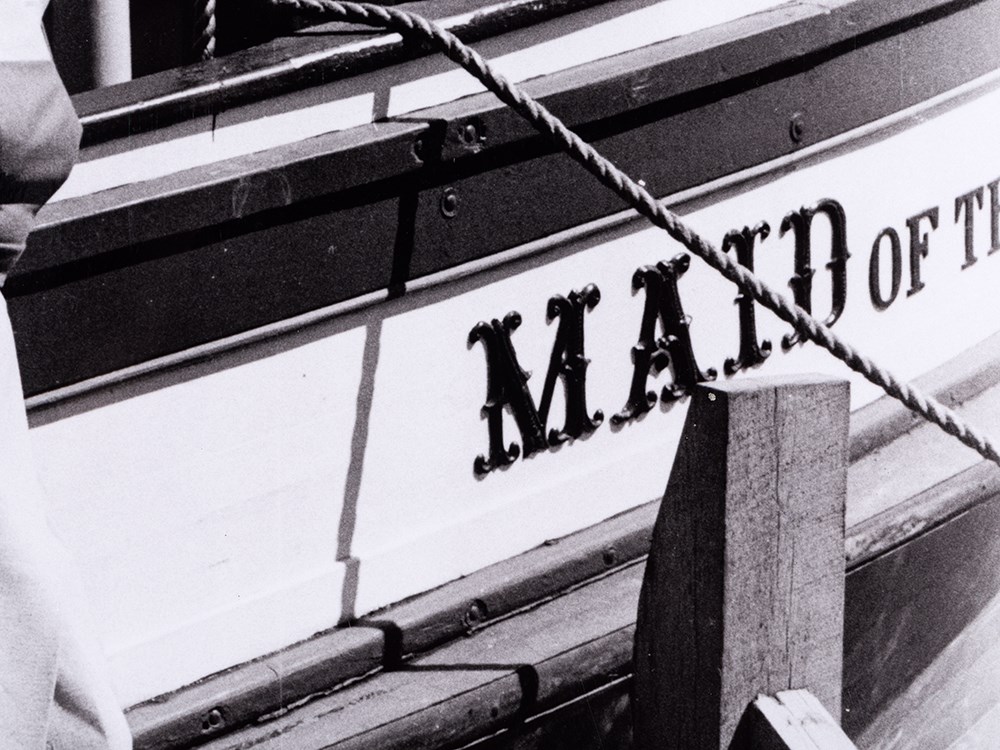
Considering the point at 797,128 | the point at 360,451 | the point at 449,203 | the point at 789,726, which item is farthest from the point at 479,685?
the point at 797,128

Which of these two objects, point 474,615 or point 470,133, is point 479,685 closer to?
point 474,615

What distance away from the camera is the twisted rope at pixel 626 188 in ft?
5.94

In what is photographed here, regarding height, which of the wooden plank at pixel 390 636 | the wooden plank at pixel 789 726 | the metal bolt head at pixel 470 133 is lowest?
the wooden plank at pixel 390 636

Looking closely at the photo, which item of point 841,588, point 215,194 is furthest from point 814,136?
point 215,194

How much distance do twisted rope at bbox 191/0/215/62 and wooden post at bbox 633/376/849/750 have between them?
0.77m

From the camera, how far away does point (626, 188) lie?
6.22ft

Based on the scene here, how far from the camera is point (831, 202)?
7.92 feet

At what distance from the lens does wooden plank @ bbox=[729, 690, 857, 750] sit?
1548 millimetres

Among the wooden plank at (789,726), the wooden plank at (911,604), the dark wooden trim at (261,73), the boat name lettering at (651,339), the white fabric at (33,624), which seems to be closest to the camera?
the white fabric at (33,624)

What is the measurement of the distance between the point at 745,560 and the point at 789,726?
18 centimetres

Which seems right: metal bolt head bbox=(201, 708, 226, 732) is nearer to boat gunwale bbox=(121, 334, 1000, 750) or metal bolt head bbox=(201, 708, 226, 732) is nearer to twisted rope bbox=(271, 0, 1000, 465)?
boat gunwale bbox=(121, 334, 1000, 750)

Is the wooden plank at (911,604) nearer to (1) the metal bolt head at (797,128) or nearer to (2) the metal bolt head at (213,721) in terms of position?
(1) the metal bolt head at (797,128)

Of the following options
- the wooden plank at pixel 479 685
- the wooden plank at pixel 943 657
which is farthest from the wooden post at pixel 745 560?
the wooden plank at pixel 943 657

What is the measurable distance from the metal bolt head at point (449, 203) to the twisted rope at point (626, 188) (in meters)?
0.13
